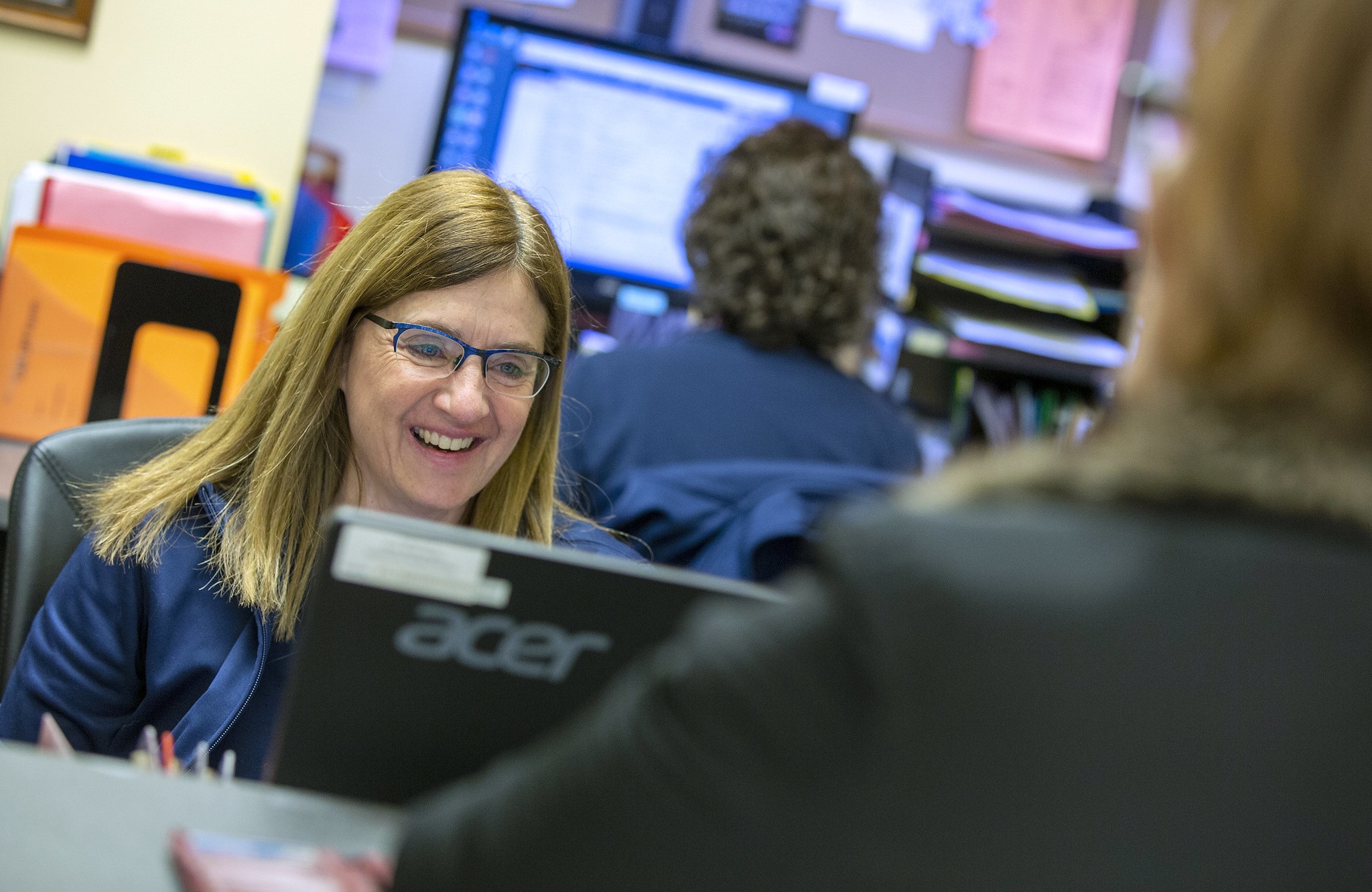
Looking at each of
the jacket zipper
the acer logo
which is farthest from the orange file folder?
the acer logo

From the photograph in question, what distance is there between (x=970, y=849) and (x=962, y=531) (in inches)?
4.4

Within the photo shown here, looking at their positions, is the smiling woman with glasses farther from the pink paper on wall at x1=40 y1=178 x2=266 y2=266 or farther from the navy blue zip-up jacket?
the pink paper on wall at x1=40 y1=178 x2=266 y2=266

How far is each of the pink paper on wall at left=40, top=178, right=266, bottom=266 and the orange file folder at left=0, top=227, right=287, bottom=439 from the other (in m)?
0.06

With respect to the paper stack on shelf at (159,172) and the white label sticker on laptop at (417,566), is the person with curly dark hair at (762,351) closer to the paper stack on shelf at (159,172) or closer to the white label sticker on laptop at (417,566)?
the paper stack on shelf at (159,172)

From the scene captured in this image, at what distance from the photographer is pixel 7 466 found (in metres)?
1.70

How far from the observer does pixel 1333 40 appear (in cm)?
43

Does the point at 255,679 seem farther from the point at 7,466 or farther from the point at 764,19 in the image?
the point at 764,19

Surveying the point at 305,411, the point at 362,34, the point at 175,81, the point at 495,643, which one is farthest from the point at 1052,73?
the point at 495,643

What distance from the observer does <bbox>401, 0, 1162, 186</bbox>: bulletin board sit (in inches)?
101

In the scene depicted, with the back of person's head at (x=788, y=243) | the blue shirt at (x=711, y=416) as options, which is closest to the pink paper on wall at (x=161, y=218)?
the blue shirt at (x=711, y=416)

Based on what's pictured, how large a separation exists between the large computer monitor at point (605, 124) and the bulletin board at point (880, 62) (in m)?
0.13

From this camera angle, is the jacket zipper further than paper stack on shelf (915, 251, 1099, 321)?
No

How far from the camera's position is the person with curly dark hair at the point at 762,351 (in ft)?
5.80

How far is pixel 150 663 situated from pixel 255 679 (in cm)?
11
